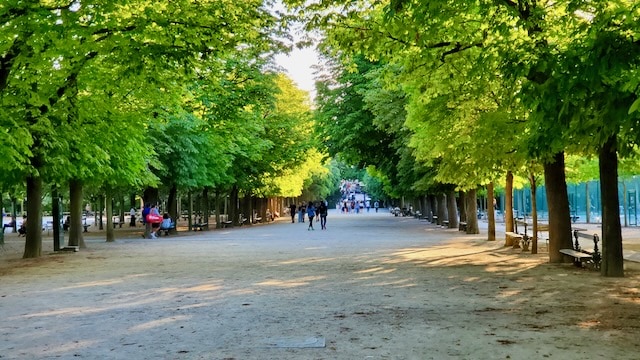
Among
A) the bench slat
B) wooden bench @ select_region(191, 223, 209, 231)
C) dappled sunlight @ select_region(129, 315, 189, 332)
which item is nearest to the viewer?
dappled sunlight @ select_region(129, 315, 189, 332)

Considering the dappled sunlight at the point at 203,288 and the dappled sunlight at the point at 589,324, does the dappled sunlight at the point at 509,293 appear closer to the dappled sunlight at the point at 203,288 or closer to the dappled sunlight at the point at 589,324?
the dappled sunlight at the point at 589,324

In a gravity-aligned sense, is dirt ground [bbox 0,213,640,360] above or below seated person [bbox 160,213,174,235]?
below

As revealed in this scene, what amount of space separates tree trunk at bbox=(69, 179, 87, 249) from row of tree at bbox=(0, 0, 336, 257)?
4 centimetres

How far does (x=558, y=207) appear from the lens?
15562mm

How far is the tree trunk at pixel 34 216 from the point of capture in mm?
19703

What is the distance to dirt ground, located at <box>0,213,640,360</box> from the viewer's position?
6.82 metres

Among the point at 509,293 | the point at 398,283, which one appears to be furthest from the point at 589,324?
the point at 398,283

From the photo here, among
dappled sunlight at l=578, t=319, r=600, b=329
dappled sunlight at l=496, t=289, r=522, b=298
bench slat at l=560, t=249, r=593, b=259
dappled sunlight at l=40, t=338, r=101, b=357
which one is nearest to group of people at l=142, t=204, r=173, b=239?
bench slat at l=560, t=249, r=593, b=259

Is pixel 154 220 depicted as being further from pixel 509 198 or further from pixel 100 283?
pixel 100 283

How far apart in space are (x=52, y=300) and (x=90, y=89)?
9.02 m

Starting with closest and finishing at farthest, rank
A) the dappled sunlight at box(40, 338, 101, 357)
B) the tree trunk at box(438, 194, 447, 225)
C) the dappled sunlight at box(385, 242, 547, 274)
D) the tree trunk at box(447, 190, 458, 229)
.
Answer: the dappled sunlight at box(40, 338, 101, 357) → the dappled sunlight at box(385, 242, 547, 274) → the tree trunk at box(447, 190, 458, 229) → the tree trunk at box(438, 194, 447, 225)

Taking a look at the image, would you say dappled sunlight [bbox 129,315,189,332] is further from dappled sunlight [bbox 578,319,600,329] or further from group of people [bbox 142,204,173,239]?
group of people [bbox 142,204,173,239]

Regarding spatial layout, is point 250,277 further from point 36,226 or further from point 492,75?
point 36,226

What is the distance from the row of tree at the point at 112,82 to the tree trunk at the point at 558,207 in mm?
7058
